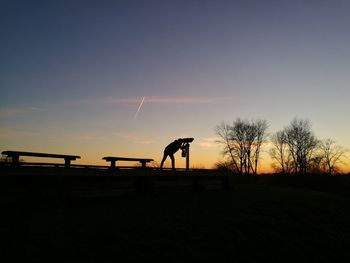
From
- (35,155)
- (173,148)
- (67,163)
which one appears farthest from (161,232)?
(173,148)

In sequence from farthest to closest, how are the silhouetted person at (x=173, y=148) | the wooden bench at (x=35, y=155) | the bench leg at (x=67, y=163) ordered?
the silhouetted person at (x=173, y=148) < the bench leg at (x=67, y=163) < the wooden bench at (x=35, y=155)

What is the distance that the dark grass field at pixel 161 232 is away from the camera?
673 cm

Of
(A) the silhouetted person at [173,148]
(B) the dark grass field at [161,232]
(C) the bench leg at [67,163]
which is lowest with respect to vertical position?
(B) the dark grass field at [161,232]

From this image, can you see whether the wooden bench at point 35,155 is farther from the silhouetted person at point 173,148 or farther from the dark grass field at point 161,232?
the silhouetted person at point 173,148

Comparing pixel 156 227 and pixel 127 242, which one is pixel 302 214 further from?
pixel 127 242

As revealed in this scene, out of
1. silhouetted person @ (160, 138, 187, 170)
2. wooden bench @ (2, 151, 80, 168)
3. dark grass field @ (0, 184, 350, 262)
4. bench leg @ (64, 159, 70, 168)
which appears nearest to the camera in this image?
dark grass field @ (0, 184, 350, 262)

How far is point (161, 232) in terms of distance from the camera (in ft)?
27.0

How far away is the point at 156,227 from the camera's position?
8.55 meters

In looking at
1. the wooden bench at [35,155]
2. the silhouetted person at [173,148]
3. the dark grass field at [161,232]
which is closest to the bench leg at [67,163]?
the wooden bench at [35,155]

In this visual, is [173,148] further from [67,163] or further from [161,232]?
[161,232]

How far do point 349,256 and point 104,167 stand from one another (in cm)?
865

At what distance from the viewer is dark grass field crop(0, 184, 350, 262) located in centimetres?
673

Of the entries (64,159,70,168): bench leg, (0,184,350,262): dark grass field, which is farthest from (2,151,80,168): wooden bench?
(0,184,350,262): dark grass field

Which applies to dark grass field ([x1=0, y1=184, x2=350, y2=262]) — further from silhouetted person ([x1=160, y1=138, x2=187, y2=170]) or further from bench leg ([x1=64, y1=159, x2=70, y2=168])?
silhouetted person ([x1=160, y1=138, x2=187, y2=170])
